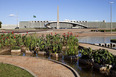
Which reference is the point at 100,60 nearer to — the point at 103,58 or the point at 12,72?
the point at 103,58

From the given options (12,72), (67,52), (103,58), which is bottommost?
(12,72)

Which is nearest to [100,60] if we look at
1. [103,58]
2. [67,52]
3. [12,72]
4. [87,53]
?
[103,58]

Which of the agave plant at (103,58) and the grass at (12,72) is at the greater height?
the agave plant at (103,58)

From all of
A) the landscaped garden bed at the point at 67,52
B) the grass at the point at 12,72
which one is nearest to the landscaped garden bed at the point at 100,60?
the landscaped garden bed at the point at 67,52

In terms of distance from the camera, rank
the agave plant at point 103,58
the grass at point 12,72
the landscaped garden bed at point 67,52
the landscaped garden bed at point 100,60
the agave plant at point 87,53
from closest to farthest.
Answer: the grass at point 12,72, the landscaped garden bed at point 100,60, the agave plant at point 103,58, the landscaped garden bed at point 67,52, the agave plant at point 87,53

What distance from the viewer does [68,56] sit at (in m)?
13.3

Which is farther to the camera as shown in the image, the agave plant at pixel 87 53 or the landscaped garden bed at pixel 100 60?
the agave plant at pixel 87 53

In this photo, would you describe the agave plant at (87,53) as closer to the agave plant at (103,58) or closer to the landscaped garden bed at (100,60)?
the landscaped garden bed at (100,60)

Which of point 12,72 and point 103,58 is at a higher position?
point 103,58

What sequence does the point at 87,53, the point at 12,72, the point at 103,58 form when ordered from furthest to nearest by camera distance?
1. the point at 87,53
2. the point at 103,58
3. the point at 12,72

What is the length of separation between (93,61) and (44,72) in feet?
13.1

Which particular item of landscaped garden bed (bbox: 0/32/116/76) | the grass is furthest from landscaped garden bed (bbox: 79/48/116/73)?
the grass

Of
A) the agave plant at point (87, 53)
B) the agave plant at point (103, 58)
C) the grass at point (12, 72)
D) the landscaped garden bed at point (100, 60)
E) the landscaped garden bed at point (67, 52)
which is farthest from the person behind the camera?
the agave plant at point (87, 53)

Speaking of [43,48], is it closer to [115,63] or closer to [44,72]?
[44,72]
